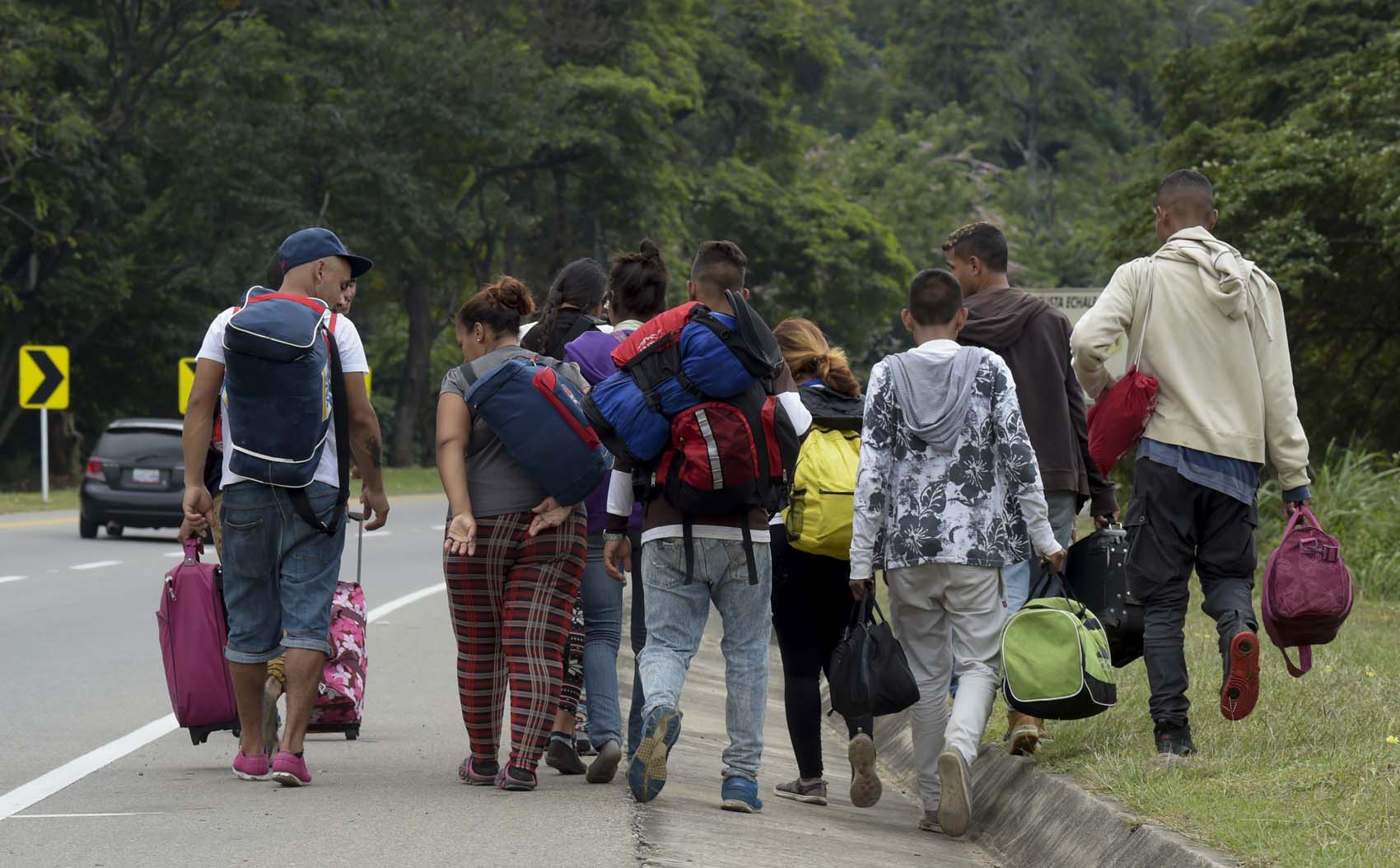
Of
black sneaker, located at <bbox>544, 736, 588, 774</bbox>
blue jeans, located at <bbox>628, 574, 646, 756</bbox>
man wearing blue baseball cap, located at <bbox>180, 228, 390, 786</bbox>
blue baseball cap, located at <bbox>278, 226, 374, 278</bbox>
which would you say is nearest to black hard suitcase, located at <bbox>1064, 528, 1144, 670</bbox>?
blue jeans, located at <bbox>628, 574, 646, 756</bbox>

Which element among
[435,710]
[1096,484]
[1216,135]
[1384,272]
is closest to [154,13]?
[1216,135]

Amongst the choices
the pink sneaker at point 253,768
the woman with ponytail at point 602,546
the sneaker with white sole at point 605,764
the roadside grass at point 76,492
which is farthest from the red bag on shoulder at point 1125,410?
the roadside grass at point 76,492

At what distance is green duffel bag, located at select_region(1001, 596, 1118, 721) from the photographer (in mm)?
6582

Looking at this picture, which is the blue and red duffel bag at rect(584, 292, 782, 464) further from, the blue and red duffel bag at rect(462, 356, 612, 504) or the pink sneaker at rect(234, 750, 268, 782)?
the pink sneaker at rect(234, 750, 268, 782)

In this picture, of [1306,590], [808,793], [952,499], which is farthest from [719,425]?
[1306,590]

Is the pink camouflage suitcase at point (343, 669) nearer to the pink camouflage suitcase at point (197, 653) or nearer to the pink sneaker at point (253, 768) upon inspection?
the pink sneaker at point (253, 768)

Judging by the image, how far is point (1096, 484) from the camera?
7.70 meters

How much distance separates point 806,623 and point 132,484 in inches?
673

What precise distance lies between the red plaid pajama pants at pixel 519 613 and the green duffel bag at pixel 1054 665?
1550 millimetres

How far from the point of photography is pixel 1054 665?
21.6 feet

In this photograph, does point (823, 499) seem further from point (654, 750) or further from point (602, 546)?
point (654, 750)

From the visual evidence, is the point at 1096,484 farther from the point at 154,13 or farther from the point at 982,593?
the point at 154,13

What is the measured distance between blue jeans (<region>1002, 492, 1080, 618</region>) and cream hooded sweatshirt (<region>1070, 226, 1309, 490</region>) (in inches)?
28.2

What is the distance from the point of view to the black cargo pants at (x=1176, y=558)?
689cm
